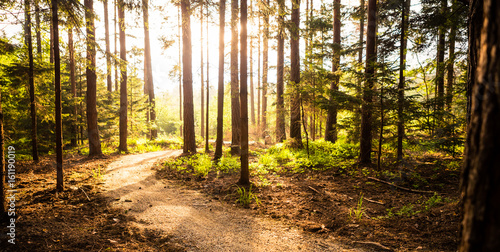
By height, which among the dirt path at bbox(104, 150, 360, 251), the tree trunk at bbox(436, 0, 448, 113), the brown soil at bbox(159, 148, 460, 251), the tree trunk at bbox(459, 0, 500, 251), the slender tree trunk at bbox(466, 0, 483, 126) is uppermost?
the tree trunk at bbox(436, 0, 448, 113)

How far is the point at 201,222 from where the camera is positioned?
4.82m

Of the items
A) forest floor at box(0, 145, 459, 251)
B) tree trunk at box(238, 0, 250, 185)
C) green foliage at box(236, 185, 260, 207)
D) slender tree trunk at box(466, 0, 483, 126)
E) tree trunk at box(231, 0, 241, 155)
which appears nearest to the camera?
slender tree trunk at box(466, 0, 483, 126)

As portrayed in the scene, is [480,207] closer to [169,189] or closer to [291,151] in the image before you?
[169,189]

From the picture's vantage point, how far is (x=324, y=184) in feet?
22.2

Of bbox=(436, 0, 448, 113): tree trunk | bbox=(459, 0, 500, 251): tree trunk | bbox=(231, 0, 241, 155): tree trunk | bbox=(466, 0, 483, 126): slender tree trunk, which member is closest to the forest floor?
bbox=(436, 0, 448, 113): tree trunk

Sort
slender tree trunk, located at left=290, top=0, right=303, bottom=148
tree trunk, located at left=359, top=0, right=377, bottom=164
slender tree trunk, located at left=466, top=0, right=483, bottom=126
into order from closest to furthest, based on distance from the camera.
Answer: slender tree trunk, located at left=466, top=0, right=483, bottom=126
tree trunk, located at left=359, top=0, right=377, bottom=164
slender tree trunk, located at left=290, top=0, right=303, bottom=148

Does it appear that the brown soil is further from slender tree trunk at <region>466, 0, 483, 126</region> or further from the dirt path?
slender tree trunk at <region>466, 0, 483, 126</region>

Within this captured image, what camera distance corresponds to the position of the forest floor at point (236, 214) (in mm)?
3777

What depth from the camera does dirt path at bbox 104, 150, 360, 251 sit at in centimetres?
389

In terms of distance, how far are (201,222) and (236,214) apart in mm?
924

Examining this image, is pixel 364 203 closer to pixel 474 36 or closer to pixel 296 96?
pixel 474 36

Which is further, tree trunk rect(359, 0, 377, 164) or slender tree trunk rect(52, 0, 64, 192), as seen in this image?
tree trunk rect(359, 0, 377, 164)

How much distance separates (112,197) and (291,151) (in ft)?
26.4

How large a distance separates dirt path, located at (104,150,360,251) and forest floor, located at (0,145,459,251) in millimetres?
20
